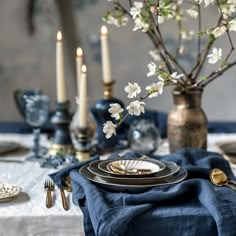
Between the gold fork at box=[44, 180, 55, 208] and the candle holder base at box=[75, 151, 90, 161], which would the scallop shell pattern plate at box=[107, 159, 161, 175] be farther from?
the candle holder base at box=[75, 151, 90, 161]

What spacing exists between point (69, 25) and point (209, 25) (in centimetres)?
61

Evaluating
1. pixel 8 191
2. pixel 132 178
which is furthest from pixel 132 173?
pixel 8 191

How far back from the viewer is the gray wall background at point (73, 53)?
2459 millimetres

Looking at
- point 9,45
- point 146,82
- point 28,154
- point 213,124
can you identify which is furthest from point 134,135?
point 9,45

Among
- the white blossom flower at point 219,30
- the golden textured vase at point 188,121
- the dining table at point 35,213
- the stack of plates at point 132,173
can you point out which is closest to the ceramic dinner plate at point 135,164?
the stack of plates at point 132,173

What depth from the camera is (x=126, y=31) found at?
8.05 feet

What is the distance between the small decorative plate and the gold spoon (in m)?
0.42

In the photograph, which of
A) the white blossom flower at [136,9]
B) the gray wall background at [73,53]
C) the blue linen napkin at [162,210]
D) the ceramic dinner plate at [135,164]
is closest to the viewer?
the blue linen napkin at [162,210]

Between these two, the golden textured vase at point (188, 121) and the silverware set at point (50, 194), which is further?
the golden textured vase at point (188, 121)

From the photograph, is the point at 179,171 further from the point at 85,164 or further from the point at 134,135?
the point at 134,135

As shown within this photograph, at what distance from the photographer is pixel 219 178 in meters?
1.23

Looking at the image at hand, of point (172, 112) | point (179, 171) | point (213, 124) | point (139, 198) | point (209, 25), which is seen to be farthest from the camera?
point (209, 25)

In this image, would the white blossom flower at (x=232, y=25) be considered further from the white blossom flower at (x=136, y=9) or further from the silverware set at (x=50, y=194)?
the silverware set at (x=50, y=194)

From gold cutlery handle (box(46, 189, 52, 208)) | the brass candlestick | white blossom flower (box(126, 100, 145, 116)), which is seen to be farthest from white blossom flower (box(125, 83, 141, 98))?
the brass candlestick
